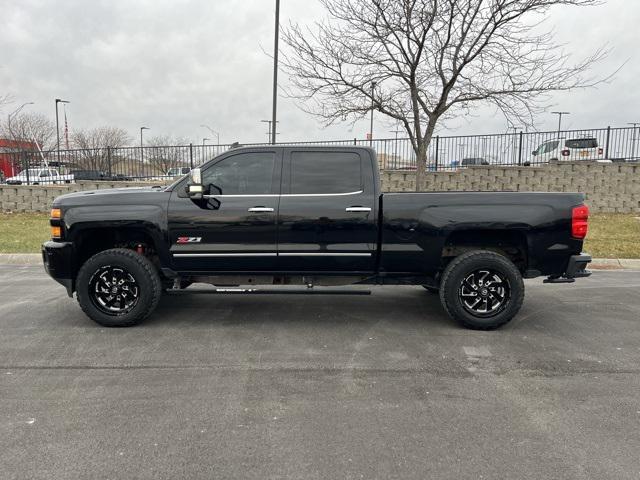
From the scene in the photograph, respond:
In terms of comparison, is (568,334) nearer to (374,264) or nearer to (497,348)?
(497,348)

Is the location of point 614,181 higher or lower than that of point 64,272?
higher

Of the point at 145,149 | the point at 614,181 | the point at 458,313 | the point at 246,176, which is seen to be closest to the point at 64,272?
the point at 246,176

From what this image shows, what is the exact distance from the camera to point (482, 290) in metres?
5.38

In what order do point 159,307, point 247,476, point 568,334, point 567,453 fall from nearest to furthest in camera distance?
1. point 247,476
2. point 567,453
3. point 568,334
4. point 159,307

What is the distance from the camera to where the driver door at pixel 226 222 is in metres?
5.35

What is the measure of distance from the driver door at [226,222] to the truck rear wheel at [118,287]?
36 cm

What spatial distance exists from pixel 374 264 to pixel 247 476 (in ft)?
10.1

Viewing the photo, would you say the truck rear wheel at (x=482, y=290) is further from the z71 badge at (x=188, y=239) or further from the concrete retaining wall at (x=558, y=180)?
the concrete retaining wall at (x=558, y=180)

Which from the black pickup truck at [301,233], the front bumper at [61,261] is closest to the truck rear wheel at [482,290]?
the black pickup truck at [301,233]

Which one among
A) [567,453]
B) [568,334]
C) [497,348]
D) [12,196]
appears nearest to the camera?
[567,453]

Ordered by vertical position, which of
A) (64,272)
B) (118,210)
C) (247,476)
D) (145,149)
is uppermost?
(145,149)

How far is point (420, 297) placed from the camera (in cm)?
696

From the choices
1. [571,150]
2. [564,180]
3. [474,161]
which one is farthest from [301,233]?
[571,150]

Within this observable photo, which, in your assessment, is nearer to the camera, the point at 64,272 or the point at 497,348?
the point at 497,348
